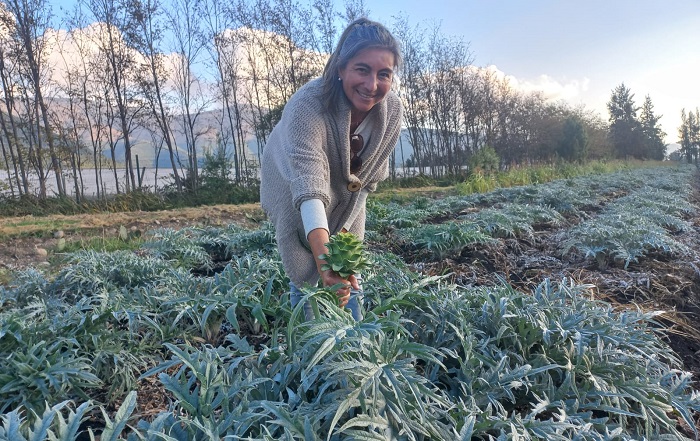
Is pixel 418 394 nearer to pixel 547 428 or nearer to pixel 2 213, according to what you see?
pixel 547 428

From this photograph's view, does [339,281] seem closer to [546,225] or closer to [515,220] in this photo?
[515,220]

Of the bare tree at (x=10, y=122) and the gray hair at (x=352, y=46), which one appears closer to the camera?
the gray hair at (x=352, y=46)

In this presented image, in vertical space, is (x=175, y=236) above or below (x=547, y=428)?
above

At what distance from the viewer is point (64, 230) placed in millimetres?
5773

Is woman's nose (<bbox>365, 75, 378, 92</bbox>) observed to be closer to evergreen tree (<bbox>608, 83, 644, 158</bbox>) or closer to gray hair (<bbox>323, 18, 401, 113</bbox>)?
gray hair (<bbox>323, 18, 401, 113</bbox>)

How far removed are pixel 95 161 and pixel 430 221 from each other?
10930mm

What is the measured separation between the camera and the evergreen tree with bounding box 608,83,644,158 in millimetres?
44625

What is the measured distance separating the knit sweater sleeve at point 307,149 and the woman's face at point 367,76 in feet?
0.48

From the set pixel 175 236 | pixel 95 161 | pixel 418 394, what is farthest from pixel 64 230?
pixel 95 161

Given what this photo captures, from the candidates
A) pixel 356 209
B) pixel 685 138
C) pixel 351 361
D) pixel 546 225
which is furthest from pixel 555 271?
pixel 685 138

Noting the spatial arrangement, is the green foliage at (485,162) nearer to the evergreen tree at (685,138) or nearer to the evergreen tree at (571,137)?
the evergreen tree at (571,137)

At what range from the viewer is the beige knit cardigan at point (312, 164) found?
1.63m

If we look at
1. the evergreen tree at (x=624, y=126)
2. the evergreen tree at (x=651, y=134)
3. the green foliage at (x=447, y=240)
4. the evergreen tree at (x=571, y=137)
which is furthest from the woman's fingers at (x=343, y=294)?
the evergreen tree at (x=651, y=134)

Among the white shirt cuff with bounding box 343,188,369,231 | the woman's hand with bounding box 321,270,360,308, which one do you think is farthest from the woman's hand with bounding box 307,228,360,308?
the white shirt cuff with bounding box 343,188,369,231
